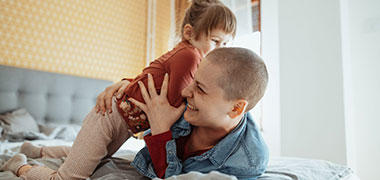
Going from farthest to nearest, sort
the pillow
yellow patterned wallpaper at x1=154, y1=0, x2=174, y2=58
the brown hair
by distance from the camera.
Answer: yellow patterned wallpaper at x1=154, y1=0, x2=174, y2=58, the pillow, the brown hair

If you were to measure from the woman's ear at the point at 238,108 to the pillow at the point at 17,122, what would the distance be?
1935mm

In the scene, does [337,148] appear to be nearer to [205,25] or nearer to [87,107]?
[205,25]

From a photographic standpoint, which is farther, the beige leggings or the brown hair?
the beige leggings

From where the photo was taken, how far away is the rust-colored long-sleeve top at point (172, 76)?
950 mm

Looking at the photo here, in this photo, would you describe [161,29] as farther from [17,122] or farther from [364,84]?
[364,84]

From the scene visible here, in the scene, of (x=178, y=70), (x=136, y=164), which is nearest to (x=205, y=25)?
(x=178, y=70)

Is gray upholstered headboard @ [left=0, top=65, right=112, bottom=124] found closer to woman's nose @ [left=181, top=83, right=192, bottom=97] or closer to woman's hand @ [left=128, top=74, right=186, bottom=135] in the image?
woman's hand @ [left=128, top=74, right=186, bottom=135]

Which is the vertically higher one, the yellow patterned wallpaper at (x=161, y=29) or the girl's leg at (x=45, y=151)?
the yellow patterned wallpaper at (x=161, y=29)

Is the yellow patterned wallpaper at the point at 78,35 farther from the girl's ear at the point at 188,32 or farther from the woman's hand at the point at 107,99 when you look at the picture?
the girl's ear at the point at 188,32

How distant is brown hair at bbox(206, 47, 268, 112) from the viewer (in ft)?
2.64

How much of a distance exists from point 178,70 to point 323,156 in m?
1.53

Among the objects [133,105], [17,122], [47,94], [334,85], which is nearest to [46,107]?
[47,94]

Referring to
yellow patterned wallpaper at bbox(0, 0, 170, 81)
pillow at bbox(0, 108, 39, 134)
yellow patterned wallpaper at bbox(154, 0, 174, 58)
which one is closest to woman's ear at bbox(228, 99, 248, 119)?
pillow at bbox(0, 108, 39, 134)

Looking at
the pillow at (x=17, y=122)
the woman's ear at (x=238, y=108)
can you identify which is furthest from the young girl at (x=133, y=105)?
the pillow at (x=17, y=122)
